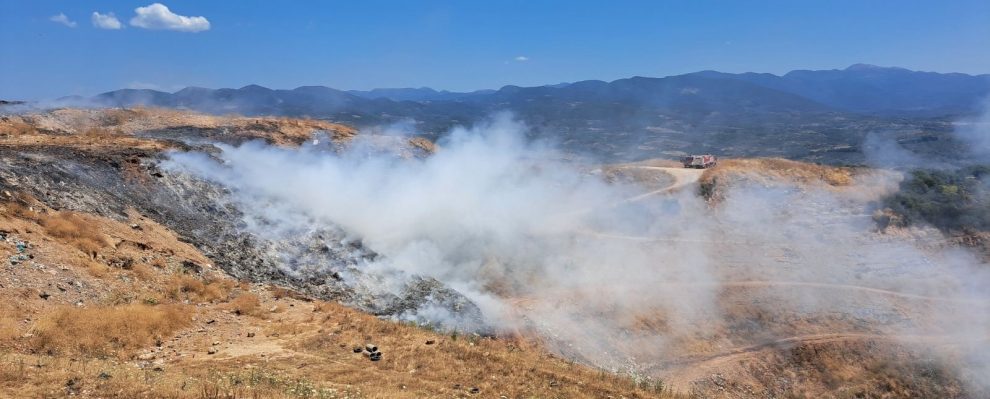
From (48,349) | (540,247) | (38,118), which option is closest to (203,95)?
(38,118)

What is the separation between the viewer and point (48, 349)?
9.77 m

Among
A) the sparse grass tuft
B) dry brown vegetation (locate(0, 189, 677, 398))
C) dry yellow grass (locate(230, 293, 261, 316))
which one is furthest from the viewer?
the sparse grass tuft

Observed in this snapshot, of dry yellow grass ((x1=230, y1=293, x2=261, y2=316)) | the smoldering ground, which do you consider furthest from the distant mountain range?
dry yellow grass ((x1=230, y1=293, x2=261, y2=316))

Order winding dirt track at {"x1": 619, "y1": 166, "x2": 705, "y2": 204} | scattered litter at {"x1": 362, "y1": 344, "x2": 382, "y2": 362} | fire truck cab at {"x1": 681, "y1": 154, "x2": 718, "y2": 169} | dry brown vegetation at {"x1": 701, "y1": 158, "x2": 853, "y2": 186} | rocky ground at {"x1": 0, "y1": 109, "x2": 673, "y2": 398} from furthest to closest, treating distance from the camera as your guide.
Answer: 1. fire truck cab at {"x1": 681, "y1": 154, "x2": 718, "y2": 169}
2. winding dirt track at {"x1": 619, "y1": 166, "x2": 705, "y2": 204}
3. dry brown vegetation at {"x1": 701, "y1": 158, "x2": 853, "y2": 186}
4. scattered litter at {"x1": 362, "y1": 344, "x2": 382, "y2": 362}
5. rocky ground at {"x1": 0, "y1": 109, "x2": 673, "y2": 398}

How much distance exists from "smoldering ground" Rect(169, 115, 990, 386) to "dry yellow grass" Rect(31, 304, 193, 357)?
323 inches

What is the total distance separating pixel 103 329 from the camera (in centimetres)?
1081

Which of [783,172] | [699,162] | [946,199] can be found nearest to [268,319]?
[783,172]

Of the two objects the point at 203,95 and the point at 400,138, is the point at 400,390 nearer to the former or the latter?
the point at 400,138

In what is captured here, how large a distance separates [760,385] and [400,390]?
50.7 ft

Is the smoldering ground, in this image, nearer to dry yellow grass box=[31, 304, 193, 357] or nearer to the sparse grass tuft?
the sparse grass tuft

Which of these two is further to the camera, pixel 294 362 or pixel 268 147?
pixel 268 147

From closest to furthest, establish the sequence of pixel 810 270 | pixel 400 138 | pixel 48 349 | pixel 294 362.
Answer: pixel 48 349
pixel 294 362
pixel 810 270
pixel 400 138

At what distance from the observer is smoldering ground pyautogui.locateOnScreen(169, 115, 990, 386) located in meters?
21.7

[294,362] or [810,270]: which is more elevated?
[294,362]
